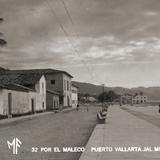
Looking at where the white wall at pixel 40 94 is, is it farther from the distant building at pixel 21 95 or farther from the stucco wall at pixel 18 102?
the stucco wall at pixel 18 102

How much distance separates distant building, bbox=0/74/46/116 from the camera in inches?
1603

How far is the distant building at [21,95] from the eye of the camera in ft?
134

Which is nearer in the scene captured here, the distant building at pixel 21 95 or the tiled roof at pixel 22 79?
the distant building at pixel 21 95

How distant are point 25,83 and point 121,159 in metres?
51.8

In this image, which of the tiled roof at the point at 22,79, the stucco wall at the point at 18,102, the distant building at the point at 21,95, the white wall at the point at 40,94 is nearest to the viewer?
the stucco wall at the point at 18,102

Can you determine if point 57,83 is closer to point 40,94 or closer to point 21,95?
point 40,94

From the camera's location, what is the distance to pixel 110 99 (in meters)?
174

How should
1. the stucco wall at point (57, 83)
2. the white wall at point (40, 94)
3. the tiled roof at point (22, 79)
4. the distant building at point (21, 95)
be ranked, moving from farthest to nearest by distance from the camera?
the stucco wall at point (57, 83) < the tiled roof at point (22, 79) < the white wall at point (40, 94) < the distant building at point (21, 95)

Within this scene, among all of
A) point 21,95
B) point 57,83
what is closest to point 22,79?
point 21,95

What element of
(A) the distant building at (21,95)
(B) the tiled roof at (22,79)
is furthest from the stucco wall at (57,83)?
(B) the tiled roof at (22,79)

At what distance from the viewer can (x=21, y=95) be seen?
155 feet

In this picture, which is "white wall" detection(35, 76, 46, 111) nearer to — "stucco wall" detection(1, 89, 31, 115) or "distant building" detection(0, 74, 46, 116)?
"distant building" detection(0, 74, 46, 116)

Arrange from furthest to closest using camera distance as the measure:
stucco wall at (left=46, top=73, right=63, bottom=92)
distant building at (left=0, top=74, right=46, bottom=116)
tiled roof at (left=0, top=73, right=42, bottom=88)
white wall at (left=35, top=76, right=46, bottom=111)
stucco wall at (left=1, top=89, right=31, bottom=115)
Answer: stucco wall at (left=46, top=73, right=63, bottom=92)
tiled roof at (left=0, top=73, right=42, bottom=88)
white wall at (left=35, top=76, right=46, bottom=111)
distant building at (left=0, top=74, right=46, bottom=116)
stucco wall at (left=1, top=89, right=31, bottom=115)

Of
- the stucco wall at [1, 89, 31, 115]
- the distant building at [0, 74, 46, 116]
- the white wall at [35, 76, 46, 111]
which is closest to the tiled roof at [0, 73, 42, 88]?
the distant building at [0, 74, 46, 116]
